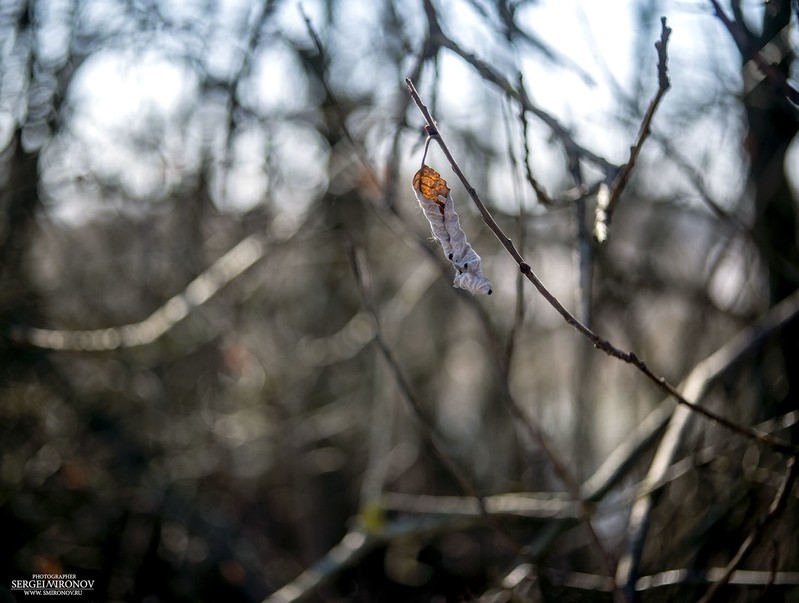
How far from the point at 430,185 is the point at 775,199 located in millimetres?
2752

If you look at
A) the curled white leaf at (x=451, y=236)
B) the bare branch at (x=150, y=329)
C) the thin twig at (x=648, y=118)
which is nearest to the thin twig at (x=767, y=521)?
the thin twig at (x=648, y=118)

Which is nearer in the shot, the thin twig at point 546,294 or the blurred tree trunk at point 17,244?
the thin twig at point 546,294

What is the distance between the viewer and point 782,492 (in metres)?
1.55

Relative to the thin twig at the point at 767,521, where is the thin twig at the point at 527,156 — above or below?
above

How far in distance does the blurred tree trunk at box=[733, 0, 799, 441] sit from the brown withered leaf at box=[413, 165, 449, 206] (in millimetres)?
2301

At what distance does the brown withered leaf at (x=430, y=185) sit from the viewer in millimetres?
1105

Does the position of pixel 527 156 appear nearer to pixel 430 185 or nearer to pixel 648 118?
pixel 648 118

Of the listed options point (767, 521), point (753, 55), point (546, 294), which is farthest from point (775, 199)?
point (546, 294)

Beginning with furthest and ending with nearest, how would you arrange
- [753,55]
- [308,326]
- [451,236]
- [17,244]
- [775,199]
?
[308,326], [17,244], [775,199], [753,55], [451,236]

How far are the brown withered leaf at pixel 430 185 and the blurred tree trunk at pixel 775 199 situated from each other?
2301 mm

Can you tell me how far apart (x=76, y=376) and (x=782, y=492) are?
11.0ft

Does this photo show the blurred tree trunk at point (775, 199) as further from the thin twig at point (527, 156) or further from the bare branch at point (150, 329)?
the bare branch at point (150, 329)

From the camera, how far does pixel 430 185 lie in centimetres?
111

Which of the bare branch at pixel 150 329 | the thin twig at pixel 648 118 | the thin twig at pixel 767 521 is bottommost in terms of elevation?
the thin twig at pixel 767 521
